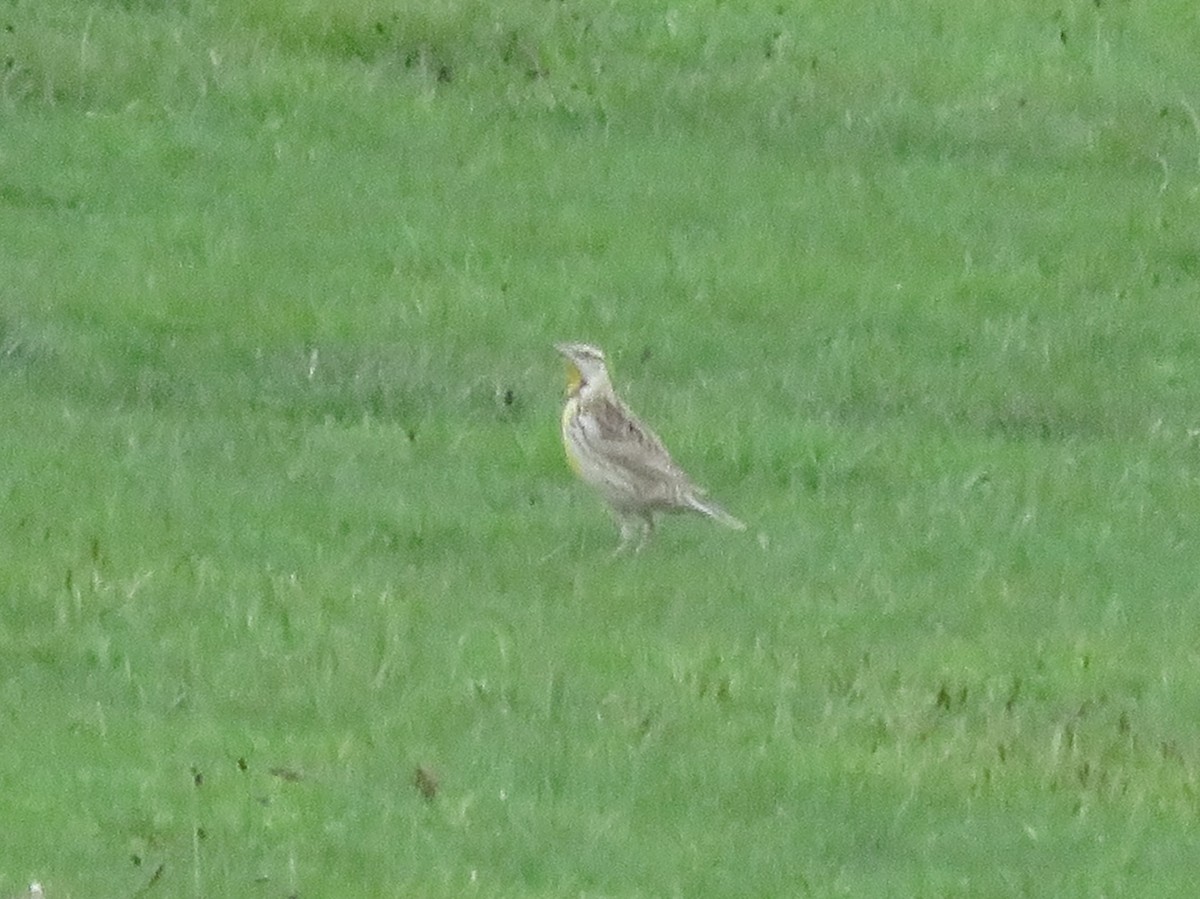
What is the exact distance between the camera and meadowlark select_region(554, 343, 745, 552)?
43.9ft

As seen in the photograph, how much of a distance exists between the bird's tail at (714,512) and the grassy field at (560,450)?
118mm

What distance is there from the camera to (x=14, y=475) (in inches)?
539

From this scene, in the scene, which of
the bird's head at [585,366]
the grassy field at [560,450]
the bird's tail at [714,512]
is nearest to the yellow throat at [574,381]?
the bird's head at [585,366]

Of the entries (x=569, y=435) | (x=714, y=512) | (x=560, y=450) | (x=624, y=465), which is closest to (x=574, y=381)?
(x=569, y=435)

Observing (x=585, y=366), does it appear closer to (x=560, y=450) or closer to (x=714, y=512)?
(x=560, y=450)

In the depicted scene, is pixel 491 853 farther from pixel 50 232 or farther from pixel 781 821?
pixel 50 232

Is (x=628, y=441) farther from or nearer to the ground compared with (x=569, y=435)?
farther from the ground

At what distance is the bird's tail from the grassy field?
0.12 metres

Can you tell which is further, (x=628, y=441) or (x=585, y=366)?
(x=585, y=366)

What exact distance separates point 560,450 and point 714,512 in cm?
141

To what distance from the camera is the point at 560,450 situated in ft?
48.5

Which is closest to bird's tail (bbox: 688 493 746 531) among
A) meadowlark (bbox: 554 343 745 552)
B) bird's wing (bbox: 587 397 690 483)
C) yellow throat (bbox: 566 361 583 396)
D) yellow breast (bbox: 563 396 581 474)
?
meadowlark (bbox: 554 343 745 552)

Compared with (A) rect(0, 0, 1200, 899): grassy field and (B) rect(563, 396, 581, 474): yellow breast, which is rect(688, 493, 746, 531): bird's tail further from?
(B) rect(563, 396, 581, 474): yellow breast

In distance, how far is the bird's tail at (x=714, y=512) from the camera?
13.5 meters
